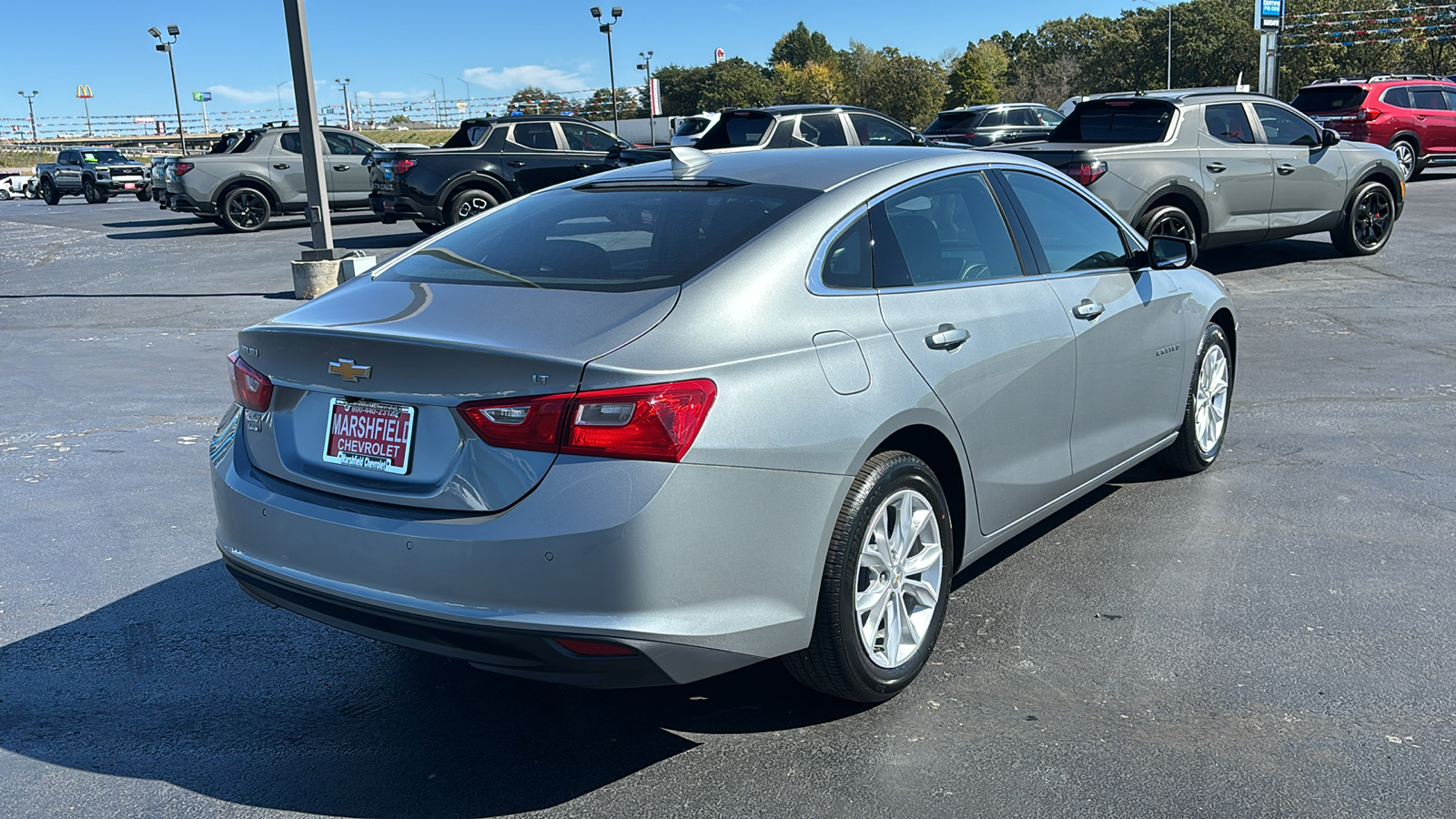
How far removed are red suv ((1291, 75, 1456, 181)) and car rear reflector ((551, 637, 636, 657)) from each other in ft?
70.9

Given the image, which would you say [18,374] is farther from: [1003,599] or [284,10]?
[1003,599]

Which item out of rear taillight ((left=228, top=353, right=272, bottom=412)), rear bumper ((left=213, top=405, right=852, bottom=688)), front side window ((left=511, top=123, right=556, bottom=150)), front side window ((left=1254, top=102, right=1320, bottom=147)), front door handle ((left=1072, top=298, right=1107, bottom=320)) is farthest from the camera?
front side window ((left=511, top=123, right=556, bottom=150))

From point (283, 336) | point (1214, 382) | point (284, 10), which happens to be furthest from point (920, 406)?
point (284, 10)

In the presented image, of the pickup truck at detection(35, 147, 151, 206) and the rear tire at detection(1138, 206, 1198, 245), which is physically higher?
the pickup truck at detection(35, 147, 151, 206)

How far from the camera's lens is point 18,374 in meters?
8.59

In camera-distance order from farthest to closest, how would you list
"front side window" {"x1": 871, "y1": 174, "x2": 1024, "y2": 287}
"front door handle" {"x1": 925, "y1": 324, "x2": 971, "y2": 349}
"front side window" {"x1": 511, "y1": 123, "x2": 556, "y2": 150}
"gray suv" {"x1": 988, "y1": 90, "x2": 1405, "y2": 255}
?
"front side window" {"x1": 511, "y1": 123, "x2": 556, "y2": 150} → "gray suv" {"x1": 988, "y1": 90, "x2": 1405, "y2": 255} → "front side window" {"x1": 871, "y1": 174, "x2": 1024, "y2": 287} → "front door handle" {"x1": 925, "y1": 324, "x2": 971, "y2": 349}

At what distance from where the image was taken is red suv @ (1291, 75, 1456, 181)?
68.6ft

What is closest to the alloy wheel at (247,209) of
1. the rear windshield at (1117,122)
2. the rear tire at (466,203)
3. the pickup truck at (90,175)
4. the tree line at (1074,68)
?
the rear tire at (466,203)

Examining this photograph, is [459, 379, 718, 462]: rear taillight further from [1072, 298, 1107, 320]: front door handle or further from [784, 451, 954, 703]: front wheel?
[1072, 298, 1107, 320]: front door handle

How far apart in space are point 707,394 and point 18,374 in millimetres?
7751

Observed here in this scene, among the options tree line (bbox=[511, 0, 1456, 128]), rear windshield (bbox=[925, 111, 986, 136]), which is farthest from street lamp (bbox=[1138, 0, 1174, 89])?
rear windshield (bbox=[925, 111, 986, 136])

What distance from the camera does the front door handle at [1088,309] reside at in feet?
13.9

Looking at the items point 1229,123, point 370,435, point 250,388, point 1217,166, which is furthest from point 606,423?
point 1229,123

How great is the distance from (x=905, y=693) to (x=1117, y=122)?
9.31m
